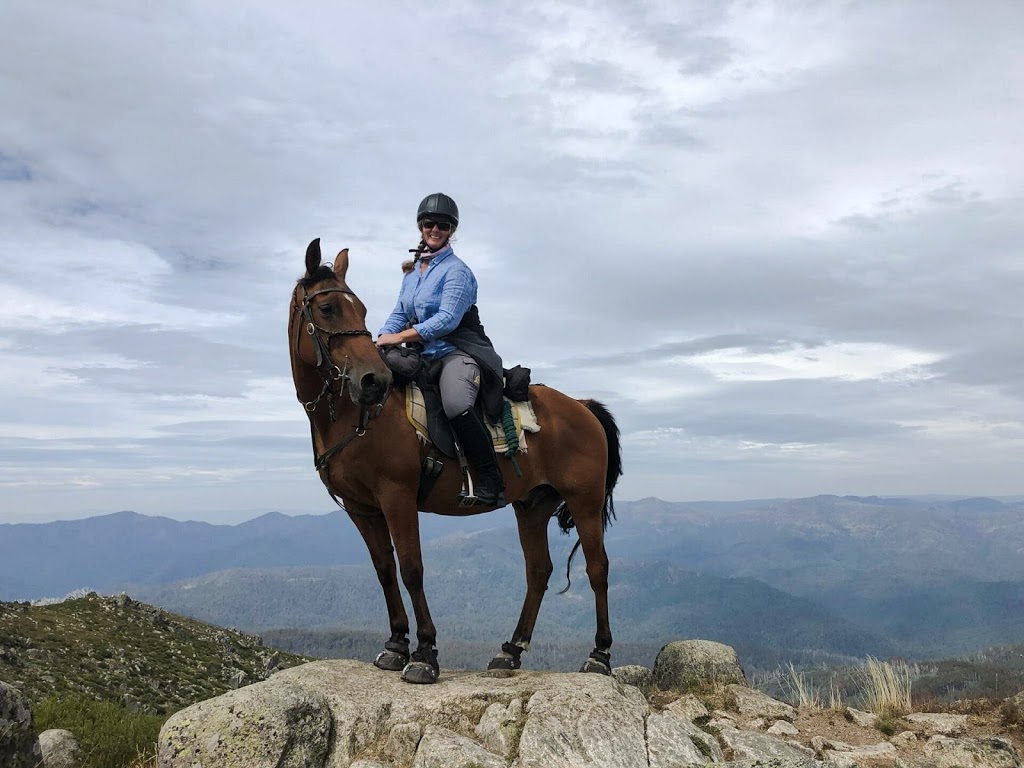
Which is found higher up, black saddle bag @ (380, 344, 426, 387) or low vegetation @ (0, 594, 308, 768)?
black saddle bag @ (380, 344, 426, 387)

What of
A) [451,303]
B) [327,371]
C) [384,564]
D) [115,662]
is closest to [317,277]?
[327,371]

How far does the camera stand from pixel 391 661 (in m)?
8.70

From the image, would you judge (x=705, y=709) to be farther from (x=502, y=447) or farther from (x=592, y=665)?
(x=502, y=447)

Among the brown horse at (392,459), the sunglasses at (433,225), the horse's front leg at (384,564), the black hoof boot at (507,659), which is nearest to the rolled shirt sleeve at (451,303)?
the sunglasses at (433,225)

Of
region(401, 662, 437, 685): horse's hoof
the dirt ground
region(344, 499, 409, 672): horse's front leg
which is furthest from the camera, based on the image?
the dirt ground

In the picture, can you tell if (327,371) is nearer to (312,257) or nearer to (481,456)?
(312,257)

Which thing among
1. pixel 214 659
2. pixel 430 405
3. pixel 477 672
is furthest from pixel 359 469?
pixel 214 659

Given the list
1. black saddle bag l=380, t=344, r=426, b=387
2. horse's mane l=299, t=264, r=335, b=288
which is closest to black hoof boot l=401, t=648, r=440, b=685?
black saddle bag l=380, t=344, r=426, b=387

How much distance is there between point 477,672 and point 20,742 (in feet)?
18.5

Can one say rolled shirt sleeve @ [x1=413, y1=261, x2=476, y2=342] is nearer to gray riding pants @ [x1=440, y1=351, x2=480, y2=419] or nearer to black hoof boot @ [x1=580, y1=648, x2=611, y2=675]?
gray riding pants @ [x1=440, y1=351, x2=480, y2=419]

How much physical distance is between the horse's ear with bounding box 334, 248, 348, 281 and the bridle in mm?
391

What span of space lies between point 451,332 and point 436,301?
446 mm

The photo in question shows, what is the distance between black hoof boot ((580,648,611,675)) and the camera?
9523 millimetres

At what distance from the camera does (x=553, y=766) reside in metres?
6.80
